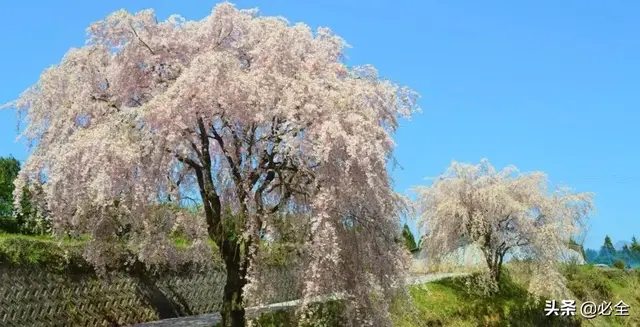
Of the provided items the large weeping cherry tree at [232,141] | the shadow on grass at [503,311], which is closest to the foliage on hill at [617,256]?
the shadow on grass at [503,311]

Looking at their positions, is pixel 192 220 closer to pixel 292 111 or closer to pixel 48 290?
pixel 48 290

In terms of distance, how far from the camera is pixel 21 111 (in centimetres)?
1393

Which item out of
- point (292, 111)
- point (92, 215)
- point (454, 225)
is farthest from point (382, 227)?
point (454, 225)

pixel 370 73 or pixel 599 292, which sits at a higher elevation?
pixel 370 73

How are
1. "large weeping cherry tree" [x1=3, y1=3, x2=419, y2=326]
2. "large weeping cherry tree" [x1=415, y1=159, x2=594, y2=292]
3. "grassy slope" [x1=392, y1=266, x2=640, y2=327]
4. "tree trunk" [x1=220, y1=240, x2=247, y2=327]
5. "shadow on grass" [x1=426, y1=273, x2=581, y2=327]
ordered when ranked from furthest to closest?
"large weeping cherry tree" [x1=415, y1=159, x2=594, y2=292], "shadow on grass" [x1=426, y1=273, x2=581, y2=327], "grassy slope" [x1=392, y1=266, x2=640, y2=327], "tree trunk" [x1=220, y1=240, x2=247, y2=327], "large weeping cherry tree" [x1=3, y1=3, x2=419, y2=326]

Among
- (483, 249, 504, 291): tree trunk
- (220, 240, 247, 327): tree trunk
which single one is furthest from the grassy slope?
(220, 240, 247, 327): tree trunk

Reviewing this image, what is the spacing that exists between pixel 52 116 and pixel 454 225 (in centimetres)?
1643

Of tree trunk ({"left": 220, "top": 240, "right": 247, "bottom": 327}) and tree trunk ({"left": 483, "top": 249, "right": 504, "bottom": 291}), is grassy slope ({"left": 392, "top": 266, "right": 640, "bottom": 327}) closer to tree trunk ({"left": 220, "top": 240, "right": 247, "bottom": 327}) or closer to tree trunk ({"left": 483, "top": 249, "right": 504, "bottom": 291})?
tree trunk ({"left": 483, "top": 249, "right": 504, "bottom": 291})

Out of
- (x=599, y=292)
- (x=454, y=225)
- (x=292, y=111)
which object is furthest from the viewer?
(x=599, y=292)

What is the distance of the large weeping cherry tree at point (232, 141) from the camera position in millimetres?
10883

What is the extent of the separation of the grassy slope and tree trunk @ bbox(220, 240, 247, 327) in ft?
10.2

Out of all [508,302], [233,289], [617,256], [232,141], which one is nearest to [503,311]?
[508,302]

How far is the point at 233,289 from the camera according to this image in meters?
12.8

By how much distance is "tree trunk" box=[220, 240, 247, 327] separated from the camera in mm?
12711
